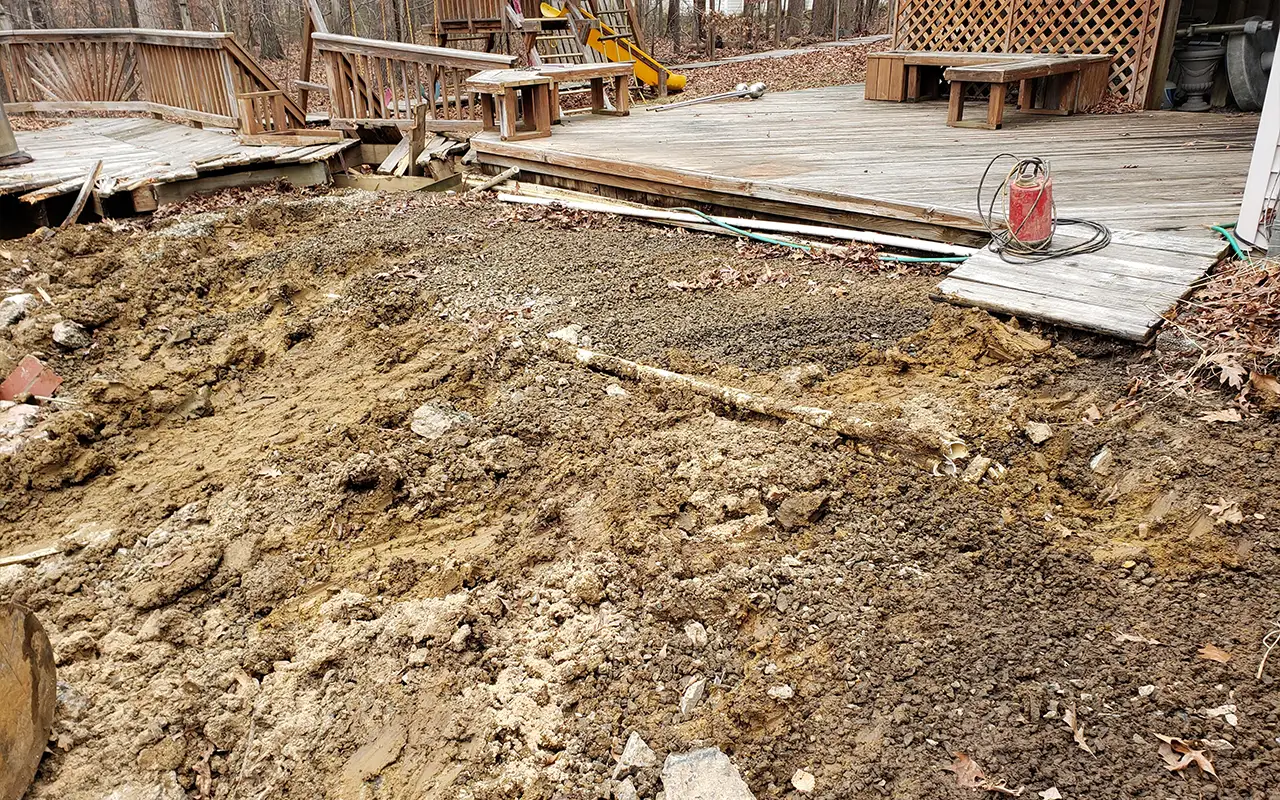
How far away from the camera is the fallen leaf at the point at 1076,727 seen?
2.15 m

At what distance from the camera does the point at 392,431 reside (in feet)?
13.4

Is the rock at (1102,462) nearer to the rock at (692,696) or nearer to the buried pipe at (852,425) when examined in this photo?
the buried pipe at (852,425)

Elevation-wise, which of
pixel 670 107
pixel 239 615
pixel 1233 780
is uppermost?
pixel 670 107

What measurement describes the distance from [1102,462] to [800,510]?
1.17 meters

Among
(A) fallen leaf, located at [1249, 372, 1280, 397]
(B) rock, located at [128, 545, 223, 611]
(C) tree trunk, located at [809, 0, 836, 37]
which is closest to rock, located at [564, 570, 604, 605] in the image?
(B) rock, located at [128, 545, 223, 611]

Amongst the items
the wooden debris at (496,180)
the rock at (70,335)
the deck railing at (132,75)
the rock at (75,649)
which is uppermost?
the deck railing at (132,75)

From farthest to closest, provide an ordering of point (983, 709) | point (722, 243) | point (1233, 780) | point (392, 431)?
point (722, 243) < point (392, 431) < point (983, 709) < point (1233, 780)

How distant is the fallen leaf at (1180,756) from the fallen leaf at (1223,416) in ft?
5.23

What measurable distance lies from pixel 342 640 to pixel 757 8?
2344cm

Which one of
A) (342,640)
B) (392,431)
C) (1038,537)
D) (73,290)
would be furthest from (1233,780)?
(73,290)

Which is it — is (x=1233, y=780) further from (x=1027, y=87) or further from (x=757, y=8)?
(x=757, y=8)

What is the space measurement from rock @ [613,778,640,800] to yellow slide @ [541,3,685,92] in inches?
467

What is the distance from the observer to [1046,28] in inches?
380

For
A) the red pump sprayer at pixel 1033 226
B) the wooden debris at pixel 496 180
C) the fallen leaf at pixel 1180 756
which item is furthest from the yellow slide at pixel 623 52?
the fallen leaf at pixel 1180 756
